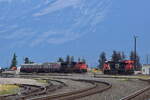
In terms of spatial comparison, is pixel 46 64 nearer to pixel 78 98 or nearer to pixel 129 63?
pixel 129 63

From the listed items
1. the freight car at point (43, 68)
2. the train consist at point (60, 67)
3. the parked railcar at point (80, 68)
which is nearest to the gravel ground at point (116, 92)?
the parked railcar at point (80, 68)

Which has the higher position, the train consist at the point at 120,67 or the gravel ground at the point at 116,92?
the train consist at the point at 120,67

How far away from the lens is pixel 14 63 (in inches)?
5418

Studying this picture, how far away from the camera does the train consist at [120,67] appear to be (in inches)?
2790

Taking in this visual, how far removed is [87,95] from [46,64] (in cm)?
6331

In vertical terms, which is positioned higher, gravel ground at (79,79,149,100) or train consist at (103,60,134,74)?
train consist at (103,60,134,74)

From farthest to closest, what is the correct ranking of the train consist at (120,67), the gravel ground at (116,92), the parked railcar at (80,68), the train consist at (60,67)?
1. the train consist at (60,67)
2. the parked railcar at (80,68)
3. the train consist at (120,67)
4. the gravel ground at (116,92)

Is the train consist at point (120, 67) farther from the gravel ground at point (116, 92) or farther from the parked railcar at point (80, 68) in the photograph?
the gravel ground at point (116, 92)

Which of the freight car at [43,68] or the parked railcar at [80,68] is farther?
the freight car at [43,68]

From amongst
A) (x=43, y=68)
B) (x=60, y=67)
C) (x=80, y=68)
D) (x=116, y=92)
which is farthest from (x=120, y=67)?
(x=116, y=92)

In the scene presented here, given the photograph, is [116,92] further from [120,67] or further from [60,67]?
[60,67]

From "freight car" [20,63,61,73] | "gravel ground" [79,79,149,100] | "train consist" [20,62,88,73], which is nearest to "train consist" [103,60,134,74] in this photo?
"train consist" [20,62,88,73]

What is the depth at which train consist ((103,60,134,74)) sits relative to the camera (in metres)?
70.9

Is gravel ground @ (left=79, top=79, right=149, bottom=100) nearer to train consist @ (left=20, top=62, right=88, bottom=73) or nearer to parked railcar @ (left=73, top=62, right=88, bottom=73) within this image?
parked railcar @ (left=73, top=62, right=88, bottom=73)
